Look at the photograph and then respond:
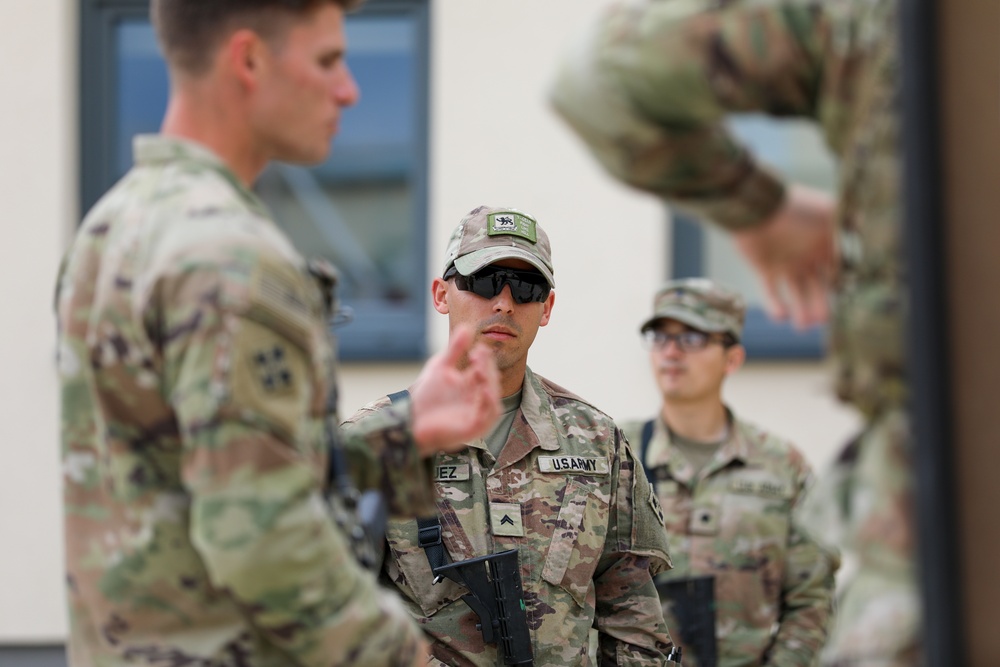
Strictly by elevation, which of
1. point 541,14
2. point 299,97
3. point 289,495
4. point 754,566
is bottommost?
point 754,566

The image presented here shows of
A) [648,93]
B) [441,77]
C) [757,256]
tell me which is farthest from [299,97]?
[441,77]

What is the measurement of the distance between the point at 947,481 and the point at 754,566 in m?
3.02

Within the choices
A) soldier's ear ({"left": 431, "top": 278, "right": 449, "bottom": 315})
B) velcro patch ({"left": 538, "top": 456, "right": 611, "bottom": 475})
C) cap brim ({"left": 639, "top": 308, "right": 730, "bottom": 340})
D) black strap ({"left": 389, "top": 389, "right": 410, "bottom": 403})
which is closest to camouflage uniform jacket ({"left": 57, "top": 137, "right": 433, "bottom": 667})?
black strap ({"left": 389, "top": 389, "right": 410, "bottom": 403})

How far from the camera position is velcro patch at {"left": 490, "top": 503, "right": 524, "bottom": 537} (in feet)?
11.7

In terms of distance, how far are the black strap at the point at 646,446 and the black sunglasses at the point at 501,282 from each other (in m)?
1.44

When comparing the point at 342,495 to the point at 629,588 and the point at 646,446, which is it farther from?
the point at 646,446

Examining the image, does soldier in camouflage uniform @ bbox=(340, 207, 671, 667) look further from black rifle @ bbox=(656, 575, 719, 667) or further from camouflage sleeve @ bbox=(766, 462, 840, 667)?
camouflage sleeve @ bbox=(766, 462, 840, 667)

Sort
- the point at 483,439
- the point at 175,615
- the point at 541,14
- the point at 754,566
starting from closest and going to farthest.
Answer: the point at 175,615
the point at 483,439
the point at 754,566
the point at 541,14

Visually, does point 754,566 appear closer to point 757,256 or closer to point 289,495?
point 757,256

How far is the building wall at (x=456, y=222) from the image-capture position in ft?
22.2

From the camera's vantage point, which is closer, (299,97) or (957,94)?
(957,94)

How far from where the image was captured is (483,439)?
3.67 metres

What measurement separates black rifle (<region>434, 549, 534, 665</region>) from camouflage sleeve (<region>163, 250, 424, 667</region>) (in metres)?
1.24

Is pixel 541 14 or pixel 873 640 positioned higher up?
pixel 541 14
